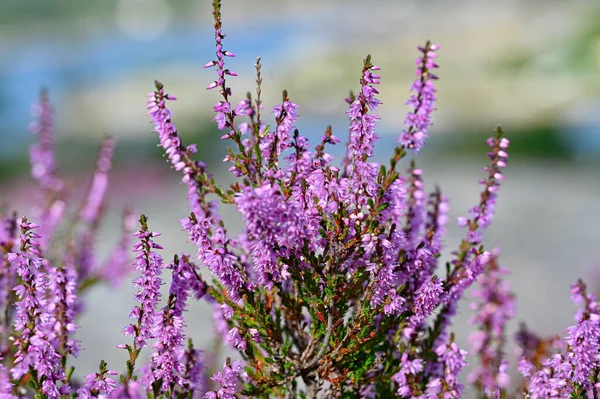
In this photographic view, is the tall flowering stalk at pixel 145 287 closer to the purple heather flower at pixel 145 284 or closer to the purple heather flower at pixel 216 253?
the purple heather flower at pixel 145 284

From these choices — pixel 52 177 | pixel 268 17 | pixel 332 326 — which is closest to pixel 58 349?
pixel 332 326

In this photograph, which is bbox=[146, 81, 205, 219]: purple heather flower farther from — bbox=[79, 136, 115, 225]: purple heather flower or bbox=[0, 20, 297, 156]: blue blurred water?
bbox=[0, 20, 297, 156]: blue blurred water

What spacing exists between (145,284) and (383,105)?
113 ft

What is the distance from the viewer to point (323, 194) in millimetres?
2764

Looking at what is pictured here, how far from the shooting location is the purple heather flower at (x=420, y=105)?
292cm

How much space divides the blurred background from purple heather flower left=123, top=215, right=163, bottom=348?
3.96m

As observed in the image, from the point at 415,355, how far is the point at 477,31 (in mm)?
53778

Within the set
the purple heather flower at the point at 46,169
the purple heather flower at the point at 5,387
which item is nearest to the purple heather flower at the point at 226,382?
the purple heather flower at the point at 5,387

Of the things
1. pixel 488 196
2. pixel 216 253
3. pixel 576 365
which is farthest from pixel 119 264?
pixel 576 365

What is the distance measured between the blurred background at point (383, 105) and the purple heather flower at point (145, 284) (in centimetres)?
396

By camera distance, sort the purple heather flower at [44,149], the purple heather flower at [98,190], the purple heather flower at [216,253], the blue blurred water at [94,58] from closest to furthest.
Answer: the purple heather flower at [216,253] → the purple heather flower at [44,149] → the purple heather flower at [98,190] → the blue blurred water at [94,58]

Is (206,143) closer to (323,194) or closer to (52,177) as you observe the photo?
(52,177)

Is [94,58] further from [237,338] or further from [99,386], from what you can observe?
[99,386]

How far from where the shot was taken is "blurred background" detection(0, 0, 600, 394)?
44.8 ft
